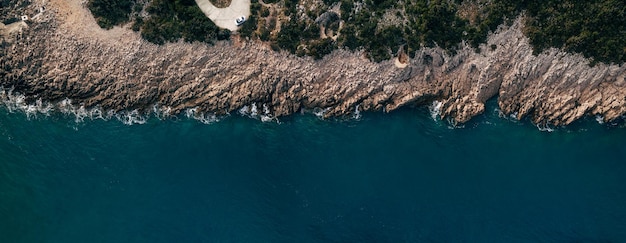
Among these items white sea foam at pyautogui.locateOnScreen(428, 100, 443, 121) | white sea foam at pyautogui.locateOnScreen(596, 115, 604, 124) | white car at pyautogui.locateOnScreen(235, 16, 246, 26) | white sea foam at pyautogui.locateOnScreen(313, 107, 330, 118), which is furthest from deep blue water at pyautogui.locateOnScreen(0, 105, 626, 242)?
white car at pyautogui.locateOnScreen(235, 16, 246, 26)

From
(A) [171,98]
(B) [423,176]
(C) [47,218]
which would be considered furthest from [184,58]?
(B) [423,176]

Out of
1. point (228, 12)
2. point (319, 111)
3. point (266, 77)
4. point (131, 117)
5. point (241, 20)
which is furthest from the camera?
point (319, 111)

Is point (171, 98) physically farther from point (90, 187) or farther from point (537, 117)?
point (537, 117)

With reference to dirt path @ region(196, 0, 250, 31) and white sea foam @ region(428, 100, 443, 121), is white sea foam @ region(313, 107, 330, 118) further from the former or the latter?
dirt path @ region(196, 0, 250, 31)

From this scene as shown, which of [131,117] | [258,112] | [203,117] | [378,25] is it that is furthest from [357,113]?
[131,117]

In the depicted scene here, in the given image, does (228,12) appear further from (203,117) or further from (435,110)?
(435,110)

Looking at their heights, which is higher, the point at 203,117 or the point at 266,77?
the point at 266,77

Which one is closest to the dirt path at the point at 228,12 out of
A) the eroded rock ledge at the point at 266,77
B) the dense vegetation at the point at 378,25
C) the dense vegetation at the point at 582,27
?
the dense vegetation at the point at 378,25
